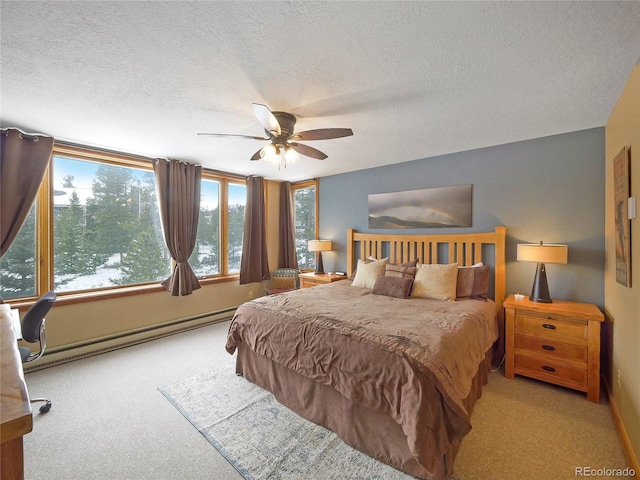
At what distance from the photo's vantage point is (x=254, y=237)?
5.09 metres

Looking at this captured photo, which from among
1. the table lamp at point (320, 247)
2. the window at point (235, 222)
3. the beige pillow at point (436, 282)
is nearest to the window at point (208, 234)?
the window at point (235, 222)

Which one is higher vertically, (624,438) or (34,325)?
(34,325)

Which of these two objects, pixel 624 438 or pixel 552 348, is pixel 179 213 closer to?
pixel 552 348

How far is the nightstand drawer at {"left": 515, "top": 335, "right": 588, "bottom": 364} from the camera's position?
2395 mm

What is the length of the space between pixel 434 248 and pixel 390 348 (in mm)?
2330

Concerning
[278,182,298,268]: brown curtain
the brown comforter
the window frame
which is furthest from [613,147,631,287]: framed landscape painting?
[278,182,298,268]: brown curtain

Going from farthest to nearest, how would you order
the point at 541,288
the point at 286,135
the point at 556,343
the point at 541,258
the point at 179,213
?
the point at 179,213, the point at 541,288, the point at 541,258, the point at 556,343, the point at 286,135

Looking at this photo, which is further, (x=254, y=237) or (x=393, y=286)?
(x=254, y=237)

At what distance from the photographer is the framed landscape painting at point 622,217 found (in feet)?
6.00

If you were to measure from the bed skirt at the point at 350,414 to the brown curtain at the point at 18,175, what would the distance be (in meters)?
2.65

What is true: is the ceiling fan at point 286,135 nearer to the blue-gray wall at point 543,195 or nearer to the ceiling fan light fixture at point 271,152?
the ceiling fan light fixture at point 271,152

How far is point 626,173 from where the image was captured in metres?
1.84

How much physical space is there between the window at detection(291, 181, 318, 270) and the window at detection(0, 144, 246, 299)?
1716mm

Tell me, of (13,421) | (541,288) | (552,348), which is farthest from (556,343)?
(13,421)
